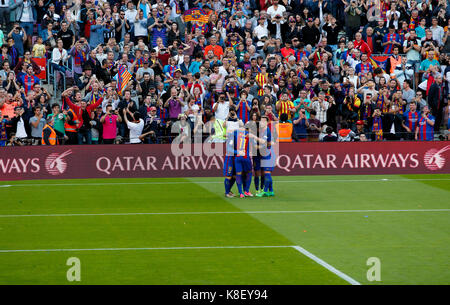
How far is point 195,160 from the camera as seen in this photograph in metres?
24.1

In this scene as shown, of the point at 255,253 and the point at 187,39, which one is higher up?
the point at 187,39

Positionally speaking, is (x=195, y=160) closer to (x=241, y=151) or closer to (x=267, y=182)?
(x=267, y=182)

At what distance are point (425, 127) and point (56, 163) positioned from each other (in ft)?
39.0

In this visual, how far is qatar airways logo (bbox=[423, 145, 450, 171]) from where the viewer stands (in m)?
24.7

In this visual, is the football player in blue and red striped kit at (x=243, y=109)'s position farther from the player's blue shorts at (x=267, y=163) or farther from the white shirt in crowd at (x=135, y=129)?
the player's blue shorts at (x=267, y=163)

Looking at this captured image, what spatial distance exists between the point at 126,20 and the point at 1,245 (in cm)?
1545

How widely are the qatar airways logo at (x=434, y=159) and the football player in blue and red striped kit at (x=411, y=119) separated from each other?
90 centimetres

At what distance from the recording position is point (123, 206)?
59.7ft

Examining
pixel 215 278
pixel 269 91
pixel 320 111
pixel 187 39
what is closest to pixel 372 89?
pixel 320 111

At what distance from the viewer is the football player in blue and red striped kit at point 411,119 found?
2535cm

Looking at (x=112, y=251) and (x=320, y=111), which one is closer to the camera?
(x=112, y=251)

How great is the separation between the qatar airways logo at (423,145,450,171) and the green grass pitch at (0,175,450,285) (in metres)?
2.11

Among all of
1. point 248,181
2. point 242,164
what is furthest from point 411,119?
point 242,164

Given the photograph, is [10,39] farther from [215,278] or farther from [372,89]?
[215,278]
